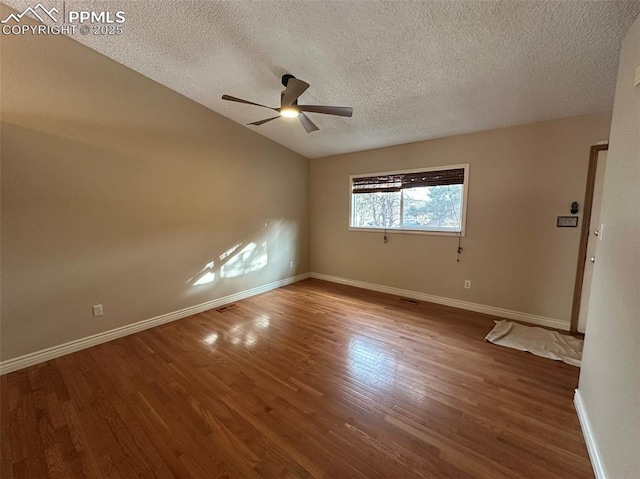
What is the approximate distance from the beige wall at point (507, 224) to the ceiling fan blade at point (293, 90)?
7.51 feet

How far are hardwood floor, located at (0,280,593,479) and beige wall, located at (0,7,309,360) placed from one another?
478 mm

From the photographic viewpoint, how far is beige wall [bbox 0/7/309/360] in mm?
2203

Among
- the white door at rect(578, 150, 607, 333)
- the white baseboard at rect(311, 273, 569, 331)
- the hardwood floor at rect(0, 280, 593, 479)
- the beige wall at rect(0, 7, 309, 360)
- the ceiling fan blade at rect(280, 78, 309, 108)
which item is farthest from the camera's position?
the white baseboard at rect(311, 273, 569, 331)

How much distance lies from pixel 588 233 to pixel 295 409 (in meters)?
3.47

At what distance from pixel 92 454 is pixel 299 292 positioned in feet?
10.1

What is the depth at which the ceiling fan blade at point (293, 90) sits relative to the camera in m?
2.10

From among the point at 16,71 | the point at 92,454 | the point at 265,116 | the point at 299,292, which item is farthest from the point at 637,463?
the point at 16,71

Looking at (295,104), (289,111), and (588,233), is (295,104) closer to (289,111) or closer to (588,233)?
(289,111)

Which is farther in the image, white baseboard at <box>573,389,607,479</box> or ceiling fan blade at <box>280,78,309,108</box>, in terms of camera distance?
ceiling fan blade at <box>280,78,309,108</box>

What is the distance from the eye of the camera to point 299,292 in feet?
14.3

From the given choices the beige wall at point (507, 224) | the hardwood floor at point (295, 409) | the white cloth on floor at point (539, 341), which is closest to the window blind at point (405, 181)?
A: the beige wall at point (507, 224)

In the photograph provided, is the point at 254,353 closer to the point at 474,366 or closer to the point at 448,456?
the point at 448,456

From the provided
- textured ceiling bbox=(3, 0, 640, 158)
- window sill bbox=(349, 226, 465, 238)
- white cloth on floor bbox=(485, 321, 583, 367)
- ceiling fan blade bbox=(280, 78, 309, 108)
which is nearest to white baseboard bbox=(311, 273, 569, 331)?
white cloth on floor bbox=(485, 321, 583, 367)

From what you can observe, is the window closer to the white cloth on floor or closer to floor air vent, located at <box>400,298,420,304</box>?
floor air vent, located at <box>400,298,420,304</box>
